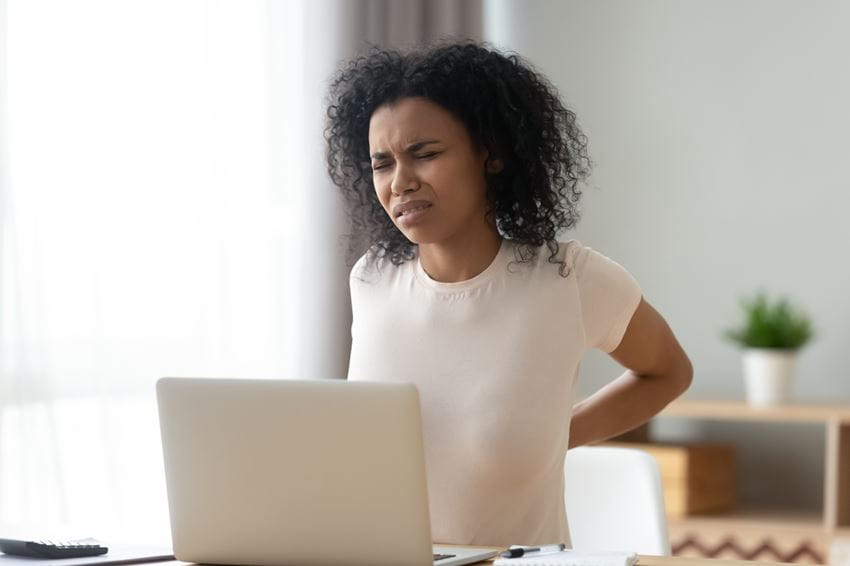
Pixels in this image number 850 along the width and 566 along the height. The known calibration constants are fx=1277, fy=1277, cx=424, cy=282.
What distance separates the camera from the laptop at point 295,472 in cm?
131

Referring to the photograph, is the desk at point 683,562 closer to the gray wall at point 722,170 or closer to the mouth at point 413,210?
the mouth at point 413,210

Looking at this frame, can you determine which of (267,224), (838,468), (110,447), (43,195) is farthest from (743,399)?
(43,195)

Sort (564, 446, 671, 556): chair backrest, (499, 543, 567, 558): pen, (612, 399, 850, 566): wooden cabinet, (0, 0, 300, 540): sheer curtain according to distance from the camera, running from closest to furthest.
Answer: (499, 543, 567, 558): pen → (564, 446, 671, 556): chair backrest → (0, 0, 300, 540): sheer curtain → (612, 399, 850, 566): wooden cabinet

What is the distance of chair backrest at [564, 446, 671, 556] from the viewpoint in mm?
1921

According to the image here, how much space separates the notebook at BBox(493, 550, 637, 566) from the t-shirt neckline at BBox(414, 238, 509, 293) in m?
0.45

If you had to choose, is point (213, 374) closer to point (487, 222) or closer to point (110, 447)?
point (110, 447)

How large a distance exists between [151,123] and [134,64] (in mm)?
132

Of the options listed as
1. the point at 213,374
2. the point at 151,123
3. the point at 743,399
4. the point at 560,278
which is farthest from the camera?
the point at 743,399

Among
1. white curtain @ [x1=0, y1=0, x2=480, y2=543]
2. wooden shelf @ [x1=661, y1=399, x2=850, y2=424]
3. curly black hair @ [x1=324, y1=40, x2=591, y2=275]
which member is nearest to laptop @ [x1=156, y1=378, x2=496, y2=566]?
curly black hair @ [x1=324, y1=40, x2=591, y2=275]

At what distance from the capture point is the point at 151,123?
2768 mm

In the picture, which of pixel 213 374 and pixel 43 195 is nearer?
pixel 43 195

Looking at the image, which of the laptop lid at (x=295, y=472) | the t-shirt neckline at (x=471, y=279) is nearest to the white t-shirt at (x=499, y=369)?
the t-shirt neckline at (x=471, y=279)

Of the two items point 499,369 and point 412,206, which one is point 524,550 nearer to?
point 499,369

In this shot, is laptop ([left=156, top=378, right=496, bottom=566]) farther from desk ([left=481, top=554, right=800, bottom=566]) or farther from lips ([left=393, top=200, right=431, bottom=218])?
lips ([left=393, top=200, right=431, bottom=218])
